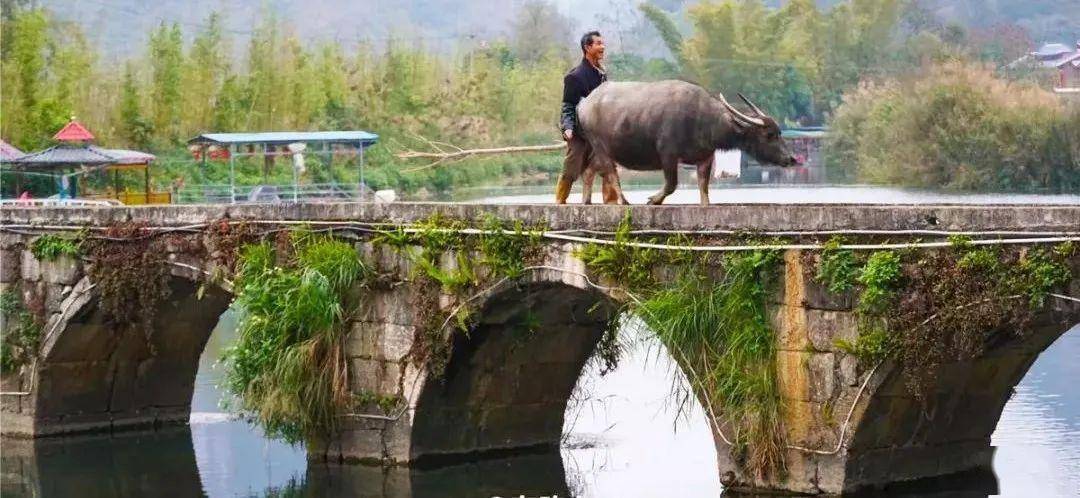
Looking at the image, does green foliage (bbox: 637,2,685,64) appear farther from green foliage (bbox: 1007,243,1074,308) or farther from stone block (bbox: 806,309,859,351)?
green foliage (bbox: 1007,243,1074,308)

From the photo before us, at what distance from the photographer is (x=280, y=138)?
90.2 feet

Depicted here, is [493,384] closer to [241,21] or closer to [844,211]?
[844,211]

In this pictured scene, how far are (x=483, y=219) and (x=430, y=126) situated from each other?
1083 inches

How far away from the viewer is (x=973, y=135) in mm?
28422

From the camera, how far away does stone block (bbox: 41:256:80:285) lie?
2053 centimetres

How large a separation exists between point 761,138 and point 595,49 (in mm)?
1632

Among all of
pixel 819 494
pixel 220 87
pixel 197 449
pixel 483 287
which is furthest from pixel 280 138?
pixel 220 87

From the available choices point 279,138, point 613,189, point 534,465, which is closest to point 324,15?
point 279,138

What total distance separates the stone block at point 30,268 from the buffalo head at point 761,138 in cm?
831

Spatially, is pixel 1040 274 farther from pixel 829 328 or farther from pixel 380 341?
pixel 380 341

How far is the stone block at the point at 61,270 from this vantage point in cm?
2053

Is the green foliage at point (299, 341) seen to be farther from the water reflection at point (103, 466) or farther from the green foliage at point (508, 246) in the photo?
the water reflection at point (103, 466)

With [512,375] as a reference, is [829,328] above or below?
above

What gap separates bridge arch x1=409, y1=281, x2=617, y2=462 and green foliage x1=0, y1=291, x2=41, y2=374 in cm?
509
